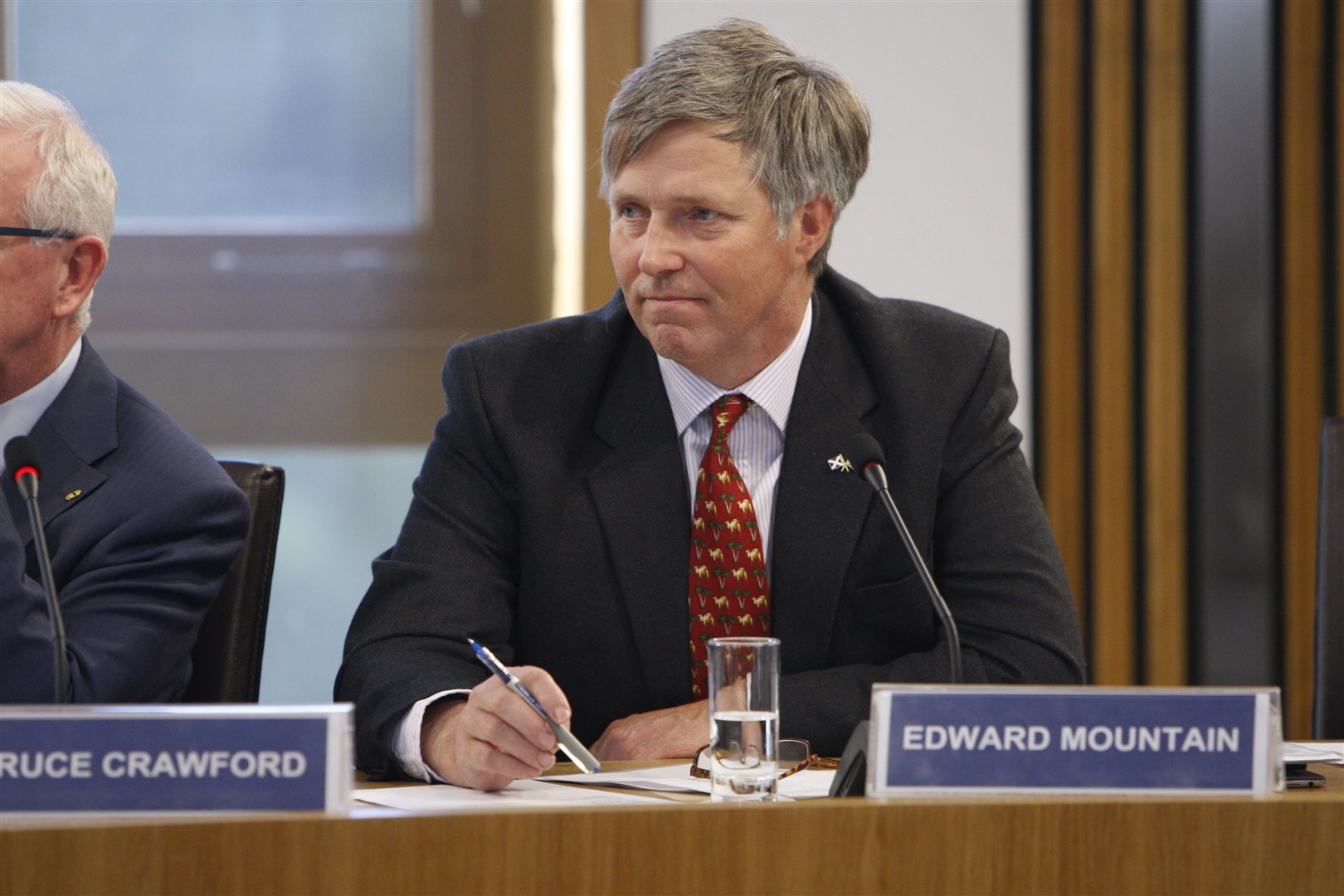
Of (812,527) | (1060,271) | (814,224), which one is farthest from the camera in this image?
(1060,271)

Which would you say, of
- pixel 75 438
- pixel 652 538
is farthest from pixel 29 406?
pixel 652 538

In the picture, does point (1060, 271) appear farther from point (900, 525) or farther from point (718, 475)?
point (900, 525)

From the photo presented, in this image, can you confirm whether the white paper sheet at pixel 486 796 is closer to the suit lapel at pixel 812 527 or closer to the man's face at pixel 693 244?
the suit lapel at pixel 812 527

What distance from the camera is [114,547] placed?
1.54m

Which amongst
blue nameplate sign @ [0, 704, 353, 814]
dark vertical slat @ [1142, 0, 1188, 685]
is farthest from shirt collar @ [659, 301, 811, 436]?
dark vertical slat @ [1142, 0, 1188, 685]

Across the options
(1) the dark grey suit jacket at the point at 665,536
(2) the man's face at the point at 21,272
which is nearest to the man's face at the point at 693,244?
(1) the dark grey suit jacket at the point at 665,536

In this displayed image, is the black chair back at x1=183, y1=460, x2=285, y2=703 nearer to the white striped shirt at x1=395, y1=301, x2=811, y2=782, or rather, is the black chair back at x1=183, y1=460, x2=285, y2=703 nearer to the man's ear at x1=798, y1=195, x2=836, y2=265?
the white striped shirt at x1=395, y1=301, x2=811, y2=782

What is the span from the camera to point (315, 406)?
3002 millimetres

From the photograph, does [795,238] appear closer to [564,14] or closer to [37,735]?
[37,735]

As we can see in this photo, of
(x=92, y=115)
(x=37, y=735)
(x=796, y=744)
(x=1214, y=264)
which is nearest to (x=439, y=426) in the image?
(x=796, y=744)

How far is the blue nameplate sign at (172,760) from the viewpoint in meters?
A: 0.98

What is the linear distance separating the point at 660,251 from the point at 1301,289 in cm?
181

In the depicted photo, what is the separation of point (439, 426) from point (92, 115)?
1620mm

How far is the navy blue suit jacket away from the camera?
4.67 feet
